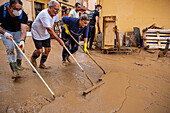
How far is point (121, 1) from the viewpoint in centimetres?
636

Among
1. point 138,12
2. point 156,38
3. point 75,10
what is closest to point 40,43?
point 75,10

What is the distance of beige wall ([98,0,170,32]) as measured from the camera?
6312mm

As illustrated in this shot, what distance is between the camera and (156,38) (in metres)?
5.61

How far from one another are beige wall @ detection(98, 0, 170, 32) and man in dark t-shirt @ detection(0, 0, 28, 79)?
5324 mm

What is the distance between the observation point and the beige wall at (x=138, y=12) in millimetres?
6312

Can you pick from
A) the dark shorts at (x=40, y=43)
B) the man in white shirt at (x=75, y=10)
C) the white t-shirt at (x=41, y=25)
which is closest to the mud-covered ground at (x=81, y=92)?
the dark shorts at (x=40, y=43)

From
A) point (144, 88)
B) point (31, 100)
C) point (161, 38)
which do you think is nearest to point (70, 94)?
point (31, 100)

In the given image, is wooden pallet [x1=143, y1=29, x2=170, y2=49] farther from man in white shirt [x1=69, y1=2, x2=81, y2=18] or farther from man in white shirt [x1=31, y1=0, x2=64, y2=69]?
man in white shirt [x1=31, y1=0, x2=64, y2=69]

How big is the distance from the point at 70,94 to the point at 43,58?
142cm

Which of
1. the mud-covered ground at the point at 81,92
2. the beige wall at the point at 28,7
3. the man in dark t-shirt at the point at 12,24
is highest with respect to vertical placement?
the beige wall at the point at 28,7

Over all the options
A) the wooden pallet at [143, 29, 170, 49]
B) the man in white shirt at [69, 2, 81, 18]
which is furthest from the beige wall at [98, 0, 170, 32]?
the man in white shirt at [69, 2, 81, 18]

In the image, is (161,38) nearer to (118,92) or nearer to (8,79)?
(118,92)

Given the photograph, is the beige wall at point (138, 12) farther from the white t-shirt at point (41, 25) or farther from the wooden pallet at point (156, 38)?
the white t-shirt at point (41, 25)

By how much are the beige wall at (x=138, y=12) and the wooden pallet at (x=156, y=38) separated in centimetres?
87
